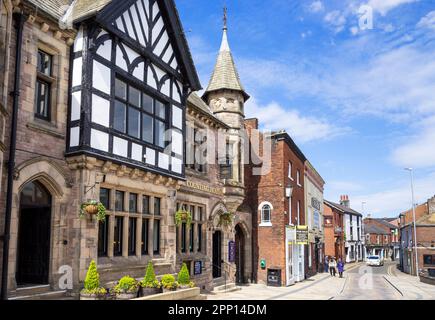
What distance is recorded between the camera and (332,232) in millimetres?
54219

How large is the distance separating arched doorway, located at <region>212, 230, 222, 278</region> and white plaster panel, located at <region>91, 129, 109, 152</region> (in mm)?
10521

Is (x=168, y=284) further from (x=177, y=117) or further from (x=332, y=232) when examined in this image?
(x=332, y=232)

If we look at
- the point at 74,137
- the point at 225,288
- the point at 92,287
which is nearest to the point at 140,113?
the point at 74,137

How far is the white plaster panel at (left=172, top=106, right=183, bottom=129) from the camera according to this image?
16.1 m

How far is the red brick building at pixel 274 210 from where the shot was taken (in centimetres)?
2603

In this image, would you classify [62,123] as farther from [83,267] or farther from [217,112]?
[217,112]

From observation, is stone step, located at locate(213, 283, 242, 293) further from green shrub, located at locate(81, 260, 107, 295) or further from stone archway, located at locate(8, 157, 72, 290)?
stone archway, located at locate(8, 157, 72, 290)

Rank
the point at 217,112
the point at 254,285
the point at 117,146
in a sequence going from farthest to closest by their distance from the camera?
the point at 254,285
the point at 217,112
the point at 117,146

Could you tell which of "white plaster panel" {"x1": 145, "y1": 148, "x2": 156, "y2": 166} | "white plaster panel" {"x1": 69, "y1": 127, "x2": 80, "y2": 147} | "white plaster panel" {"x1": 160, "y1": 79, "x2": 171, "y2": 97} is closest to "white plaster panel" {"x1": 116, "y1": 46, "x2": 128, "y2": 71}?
"white plaster panel" {"x1": 160, "y1": 79, "x2": 171, "y2": 97}

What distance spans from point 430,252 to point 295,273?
2198 cm

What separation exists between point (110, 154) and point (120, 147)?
0.60 metres

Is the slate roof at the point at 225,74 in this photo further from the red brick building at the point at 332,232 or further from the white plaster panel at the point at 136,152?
the red brick building at the point at 332,232

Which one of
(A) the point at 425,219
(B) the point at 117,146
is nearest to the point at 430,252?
(A) the point at 425,219
